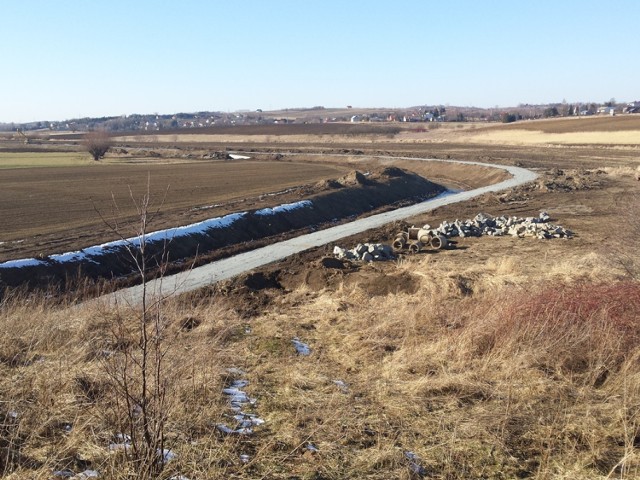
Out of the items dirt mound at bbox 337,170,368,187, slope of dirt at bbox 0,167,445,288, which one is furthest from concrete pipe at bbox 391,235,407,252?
dirt mound at bbox 337,170,368,187

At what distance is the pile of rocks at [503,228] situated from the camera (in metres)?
26.3

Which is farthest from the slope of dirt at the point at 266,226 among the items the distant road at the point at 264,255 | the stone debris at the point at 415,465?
the stone debris at the point at 415,465

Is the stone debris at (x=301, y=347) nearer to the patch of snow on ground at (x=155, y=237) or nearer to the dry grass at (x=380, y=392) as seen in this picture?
the dry grass at (x=380, y=392)

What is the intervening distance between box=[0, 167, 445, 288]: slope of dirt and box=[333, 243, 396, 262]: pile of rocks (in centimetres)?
605

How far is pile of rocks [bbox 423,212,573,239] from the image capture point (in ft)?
86.2

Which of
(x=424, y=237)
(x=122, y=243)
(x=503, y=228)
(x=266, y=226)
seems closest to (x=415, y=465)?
(x=424, y=237)

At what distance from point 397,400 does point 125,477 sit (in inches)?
156

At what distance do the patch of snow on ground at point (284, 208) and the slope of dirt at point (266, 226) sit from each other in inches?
8.2

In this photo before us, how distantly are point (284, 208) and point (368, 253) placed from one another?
12288 millimetres

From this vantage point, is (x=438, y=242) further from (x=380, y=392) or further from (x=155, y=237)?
(x=380, y=392)

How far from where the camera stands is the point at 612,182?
45.5 m

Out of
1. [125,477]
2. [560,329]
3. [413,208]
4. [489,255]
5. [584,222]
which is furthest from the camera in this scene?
[413,208]

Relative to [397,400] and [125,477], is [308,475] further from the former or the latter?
[397,400]

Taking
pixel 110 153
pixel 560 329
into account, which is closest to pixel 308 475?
pixel 560 329
